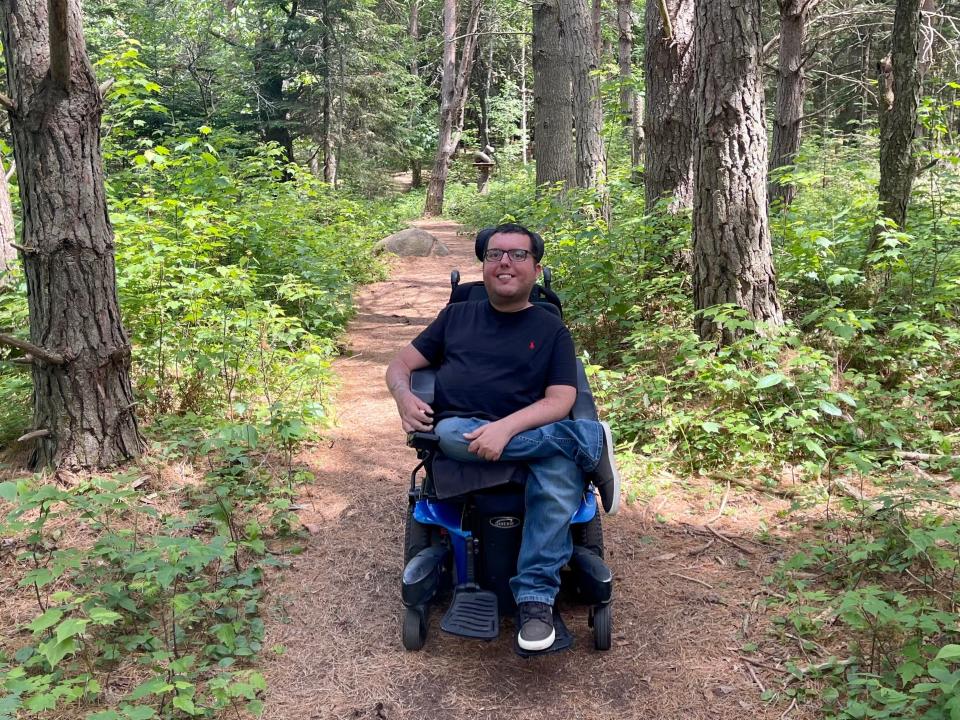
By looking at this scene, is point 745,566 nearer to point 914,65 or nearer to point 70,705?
point 70,705

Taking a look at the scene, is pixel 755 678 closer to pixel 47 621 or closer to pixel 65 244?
pixel 47 621

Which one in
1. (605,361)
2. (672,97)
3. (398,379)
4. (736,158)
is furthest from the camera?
(672,97)

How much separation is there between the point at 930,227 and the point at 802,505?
3.78 meters

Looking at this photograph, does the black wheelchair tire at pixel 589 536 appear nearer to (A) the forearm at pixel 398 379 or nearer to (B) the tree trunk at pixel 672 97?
(A) the forearm at pixel 398 379

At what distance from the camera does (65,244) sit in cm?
406

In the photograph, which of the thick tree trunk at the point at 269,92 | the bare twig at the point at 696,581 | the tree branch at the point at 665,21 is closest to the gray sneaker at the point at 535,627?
the bare twig at the point at 696,581

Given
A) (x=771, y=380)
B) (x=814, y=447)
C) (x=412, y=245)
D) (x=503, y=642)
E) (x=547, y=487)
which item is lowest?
→ (x=503, y=642)

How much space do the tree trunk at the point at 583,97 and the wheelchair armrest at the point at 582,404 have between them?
7264mm

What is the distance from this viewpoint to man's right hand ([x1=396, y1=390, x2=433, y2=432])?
312 cm

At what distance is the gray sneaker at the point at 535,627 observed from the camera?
A: 8.80ft

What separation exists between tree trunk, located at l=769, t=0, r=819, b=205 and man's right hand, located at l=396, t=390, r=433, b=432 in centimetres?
789

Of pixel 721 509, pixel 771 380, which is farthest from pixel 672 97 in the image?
pixel 721 509

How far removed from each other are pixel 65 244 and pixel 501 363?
108 inches

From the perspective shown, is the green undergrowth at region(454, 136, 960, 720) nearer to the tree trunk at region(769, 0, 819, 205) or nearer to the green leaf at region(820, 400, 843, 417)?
the green leaf at region(820, 400, 843, 417)
